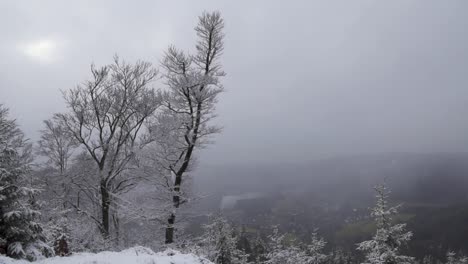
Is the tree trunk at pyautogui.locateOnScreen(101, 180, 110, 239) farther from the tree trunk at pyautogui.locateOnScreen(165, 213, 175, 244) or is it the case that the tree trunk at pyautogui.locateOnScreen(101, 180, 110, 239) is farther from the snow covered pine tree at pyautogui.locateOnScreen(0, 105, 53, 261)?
the snow covered pine tree at pyautogui.locateOnScreen(0, 105, 53, 261)

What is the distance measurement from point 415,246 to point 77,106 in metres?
191

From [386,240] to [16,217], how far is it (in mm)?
18403

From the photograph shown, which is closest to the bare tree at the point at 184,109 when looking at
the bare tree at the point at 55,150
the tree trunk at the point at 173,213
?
the tree trunk at the point at 173,213

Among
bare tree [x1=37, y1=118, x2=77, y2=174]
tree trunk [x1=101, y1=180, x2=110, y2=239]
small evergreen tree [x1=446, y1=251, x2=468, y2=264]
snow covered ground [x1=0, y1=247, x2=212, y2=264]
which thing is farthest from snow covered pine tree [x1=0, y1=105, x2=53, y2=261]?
small evergreen tree [x1=446, y1=251, x2=468, y2=264]

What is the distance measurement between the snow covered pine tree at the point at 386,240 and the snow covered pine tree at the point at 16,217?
17.0m

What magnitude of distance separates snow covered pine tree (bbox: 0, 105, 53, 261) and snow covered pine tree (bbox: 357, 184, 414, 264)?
1695 cm

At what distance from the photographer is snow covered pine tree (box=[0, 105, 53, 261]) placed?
385 inches

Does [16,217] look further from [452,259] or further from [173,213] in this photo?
[452,259]

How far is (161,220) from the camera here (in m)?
13.7

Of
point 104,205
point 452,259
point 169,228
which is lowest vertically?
point 452,259

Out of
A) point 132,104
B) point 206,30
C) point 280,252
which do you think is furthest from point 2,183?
point 280,252

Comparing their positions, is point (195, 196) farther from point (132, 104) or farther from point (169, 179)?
point (132, 104)

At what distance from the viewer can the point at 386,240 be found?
19.1 meters

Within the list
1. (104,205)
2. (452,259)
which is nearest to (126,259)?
(104,205)
